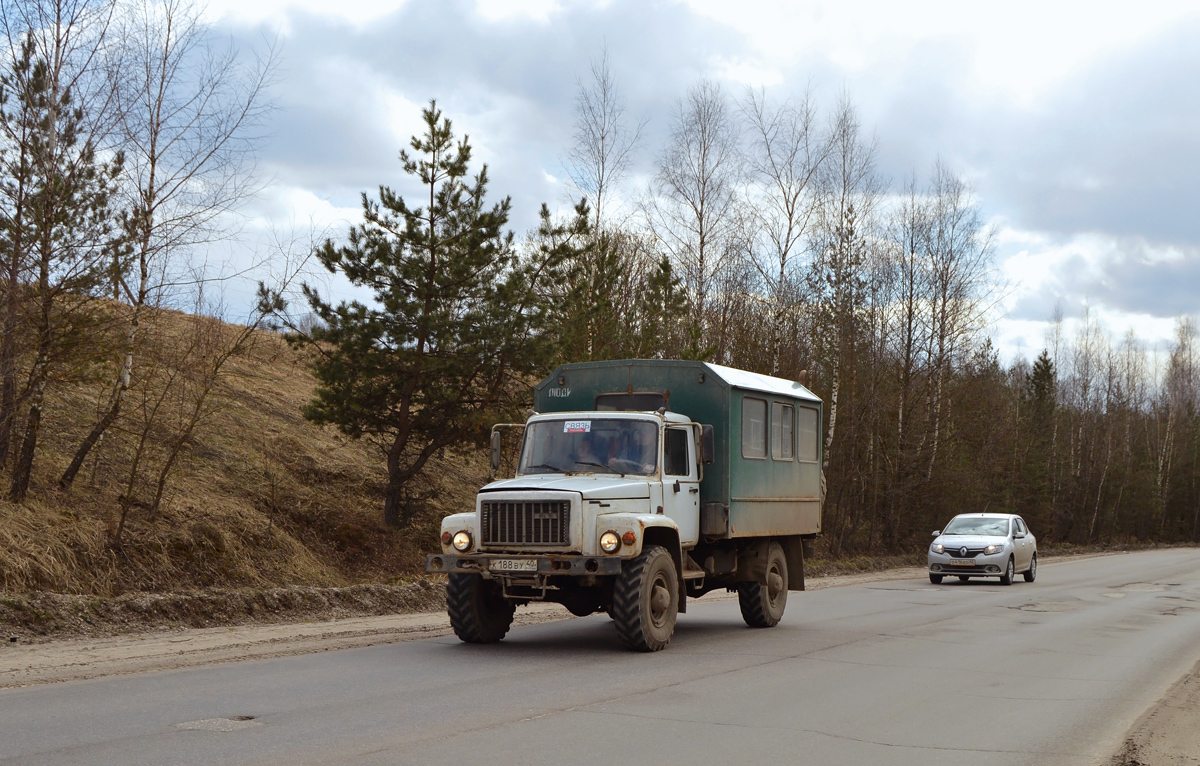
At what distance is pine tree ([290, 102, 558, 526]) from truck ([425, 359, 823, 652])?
5764mm

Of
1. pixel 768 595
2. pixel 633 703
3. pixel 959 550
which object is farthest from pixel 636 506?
pixel 959 550

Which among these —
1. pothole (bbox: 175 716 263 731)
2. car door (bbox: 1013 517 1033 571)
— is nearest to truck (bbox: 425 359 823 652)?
pothole (bbox: 175 716 263 731)

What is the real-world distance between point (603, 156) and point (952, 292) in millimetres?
18642

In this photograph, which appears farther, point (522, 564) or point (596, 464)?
point (596, 464)

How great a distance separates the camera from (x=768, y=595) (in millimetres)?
14789

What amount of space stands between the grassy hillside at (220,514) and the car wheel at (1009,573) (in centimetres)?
1285

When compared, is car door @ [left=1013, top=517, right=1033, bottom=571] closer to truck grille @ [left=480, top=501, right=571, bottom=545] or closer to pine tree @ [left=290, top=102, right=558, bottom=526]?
pine tree @ [left=290, top=102, right=558, bottom=526]

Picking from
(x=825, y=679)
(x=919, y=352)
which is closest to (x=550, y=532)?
(x=825, y=679)

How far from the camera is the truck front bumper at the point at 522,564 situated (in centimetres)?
1100

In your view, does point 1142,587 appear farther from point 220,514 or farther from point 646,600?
point 220,514

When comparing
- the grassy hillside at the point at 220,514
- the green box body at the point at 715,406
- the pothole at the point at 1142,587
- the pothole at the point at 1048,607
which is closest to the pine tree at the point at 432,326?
the grassy hillside at the point at 220,514

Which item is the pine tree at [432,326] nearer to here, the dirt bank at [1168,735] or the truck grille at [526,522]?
the truck grille at [526,522]

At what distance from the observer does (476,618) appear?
12.0 m

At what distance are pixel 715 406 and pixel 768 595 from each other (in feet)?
10.7
